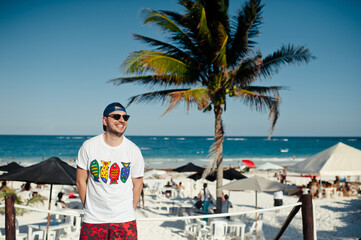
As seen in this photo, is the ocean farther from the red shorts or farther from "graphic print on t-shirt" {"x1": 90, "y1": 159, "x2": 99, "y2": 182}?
"graphic print on t-shirt" {"x1": 90, "y1": 159, "x2": 99, "y2": 182}

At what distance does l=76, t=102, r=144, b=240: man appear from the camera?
2.51 meters

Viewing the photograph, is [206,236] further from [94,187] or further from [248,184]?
[94,187]

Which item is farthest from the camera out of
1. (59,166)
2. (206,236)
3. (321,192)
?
(321,192)

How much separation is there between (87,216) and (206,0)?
8.12 meters

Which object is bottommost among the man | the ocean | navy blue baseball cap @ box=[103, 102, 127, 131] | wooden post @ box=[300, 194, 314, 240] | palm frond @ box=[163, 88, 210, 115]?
the ocean

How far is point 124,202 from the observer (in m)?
2.57

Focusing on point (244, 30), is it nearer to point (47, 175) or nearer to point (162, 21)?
point (162, 21)

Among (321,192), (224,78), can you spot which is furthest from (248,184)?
(321,192)

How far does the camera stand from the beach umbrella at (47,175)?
6.14 meters

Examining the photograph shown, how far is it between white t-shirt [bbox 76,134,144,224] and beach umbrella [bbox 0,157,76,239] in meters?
3.97

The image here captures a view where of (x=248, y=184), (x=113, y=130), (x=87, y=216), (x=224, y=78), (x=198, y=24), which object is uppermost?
(x=198, y=24)

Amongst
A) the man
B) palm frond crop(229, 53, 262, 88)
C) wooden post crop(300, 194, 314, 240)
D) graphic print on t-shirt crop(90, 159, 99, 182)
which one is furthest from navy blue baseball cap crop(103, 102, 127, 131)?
palm frond crop(229, 53, 262, 88)

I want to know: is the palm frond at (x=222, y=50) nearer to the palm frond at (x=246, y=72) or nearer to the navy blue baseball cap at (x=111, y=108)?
the palm frond at (x=246, y=72)

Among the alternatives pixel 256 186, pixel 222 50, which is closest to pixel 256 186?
pixel 256 186
